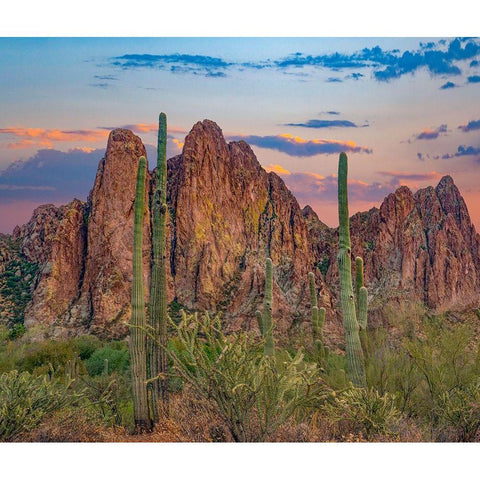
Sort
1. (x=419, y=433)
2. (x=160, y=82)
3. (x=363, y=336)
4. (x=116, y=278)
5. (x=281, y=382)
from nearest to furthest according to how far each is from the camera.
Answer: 1. (x=281, y=382)
2. (x=419, y=433)
3. (x=363, y=336)
4. (x=160, y=82)
5. (x=116, y=278)

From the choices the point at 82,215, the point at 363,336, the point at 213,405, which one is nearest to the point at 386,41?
the point at 363,336

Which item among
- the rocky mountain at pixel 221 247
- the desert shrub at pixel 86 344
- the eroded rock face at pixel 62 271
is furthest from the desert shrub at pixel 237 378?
the desert shrub at pixel 86 344

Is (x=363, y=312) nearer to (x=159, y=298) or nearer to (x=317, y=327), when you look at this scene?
(x=317, y=327)

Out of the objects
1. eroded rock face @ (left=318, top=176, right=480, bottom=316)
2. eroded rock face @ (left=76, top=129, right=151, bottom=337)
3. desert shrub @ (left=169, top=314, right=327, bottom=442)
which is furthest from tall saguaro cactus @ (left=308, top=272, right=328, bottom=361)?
eroded rock face @ (left=76, top=129, right=151, bottom=337)

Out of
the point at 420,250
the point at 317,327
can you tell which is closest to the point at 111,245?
the point at 317,327

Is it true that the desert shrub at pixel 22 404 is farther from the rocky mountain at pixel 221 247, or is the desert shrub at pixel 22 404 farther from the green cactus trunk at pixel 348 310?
Answer: the rocky mountain at pixel 221 247

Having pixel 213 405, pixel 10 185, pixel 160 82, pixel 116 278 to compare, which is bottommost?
pixel 116 278
